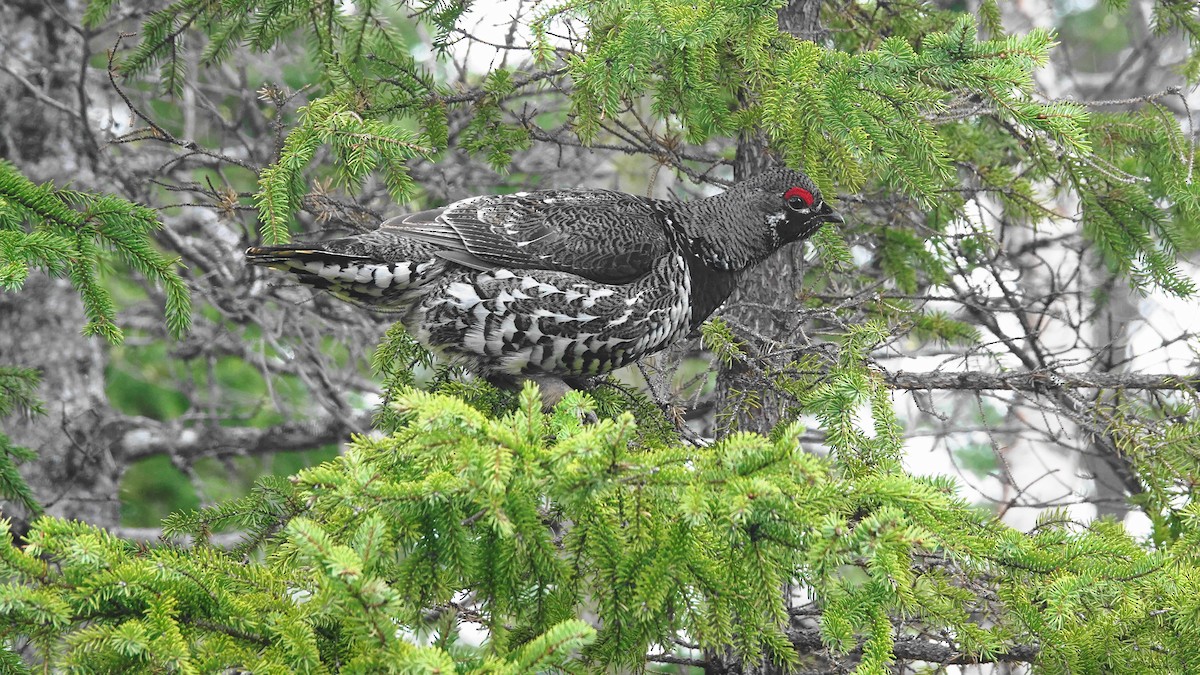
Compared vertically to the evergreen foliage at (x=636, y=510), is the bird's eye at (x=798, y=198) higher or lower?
higher

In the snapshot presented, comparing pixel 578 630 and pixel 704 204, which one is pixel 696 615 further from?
pixel 704 204

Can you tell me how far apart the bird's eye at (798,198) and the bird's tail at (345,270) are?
1650 millimetres

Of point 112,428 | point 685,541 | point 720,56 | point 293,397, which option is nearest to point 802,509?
point 685,541

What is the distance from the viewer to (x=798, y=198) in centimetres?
466

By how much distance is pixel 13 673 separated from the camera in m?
2.61

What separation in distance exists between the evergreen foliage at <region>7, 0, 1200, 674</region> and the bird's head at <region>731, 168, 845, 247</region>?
32 cm

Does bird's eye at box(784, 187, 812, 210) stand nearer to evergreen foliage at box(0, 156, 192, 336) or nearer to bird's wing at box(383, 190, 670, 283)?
bird's wing at box(383, 190, 670, 283)

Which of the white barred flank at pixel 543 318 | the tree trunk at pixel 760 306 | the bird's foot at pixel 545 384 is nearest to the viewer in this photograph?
the tree trunk at pixel 760 306

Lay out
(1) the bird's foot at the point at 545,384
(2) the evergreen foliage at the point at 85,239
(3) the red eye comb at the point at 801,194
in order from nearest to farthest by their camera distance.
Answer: (2) the evergreen foliage at the point at 85,239 < (3) the red eye comb at the point at 801,194 < (1) the bird's foot at the point at 545,384

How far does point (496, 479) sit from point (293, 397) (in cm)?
708

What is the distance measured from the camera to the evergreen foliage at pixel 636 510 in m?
2.51

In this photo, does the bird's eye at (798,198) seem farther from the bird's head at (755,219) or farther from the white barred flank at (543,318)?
the white barred flank at (543,318)

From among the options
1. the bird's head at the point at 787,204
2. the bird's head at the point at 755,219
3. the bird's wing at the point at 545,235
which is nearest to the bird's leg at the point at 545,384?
the bird's wing at the point at 545,235

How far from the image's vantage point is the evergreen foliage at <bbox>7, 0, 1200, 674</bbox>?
8.24ft
